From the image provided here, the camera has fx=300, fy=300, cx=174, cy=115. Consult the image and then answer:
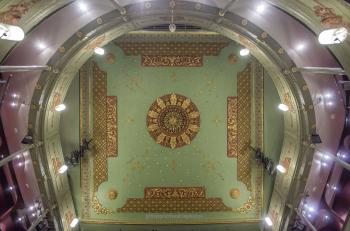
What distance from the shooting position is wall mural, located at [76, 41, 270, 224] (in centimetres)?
995

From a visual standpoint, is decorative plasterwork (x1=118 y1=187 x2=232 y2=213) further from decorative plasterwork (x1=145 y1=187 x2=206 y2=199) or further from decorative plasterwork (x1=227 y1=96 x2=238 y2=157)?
decorative plasterwork (x1=227 y1=96 x2=238 y2=157)

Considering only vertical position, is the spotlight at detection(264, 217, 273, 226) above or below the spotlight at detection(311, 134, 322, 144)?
below

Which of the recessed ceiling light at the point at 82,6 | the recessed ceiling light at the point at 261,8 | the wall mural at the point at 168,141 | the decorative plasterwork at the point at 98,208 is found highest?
the recessed ceiling light at the point at 82,6

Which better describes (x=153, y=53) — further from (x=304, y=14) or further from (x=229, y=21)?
(x=304, y=14)

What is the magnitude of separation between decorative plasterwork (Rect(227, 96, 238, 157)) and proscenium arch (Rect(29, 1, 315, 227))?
2.24 metres

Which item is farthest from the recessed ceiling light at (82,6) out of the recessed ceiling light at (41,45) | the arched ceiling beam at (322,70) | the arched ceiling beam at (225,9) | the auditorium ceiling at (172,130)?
the arched ceiling beam at (322,70)

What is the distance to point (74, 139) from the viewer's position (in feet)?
32.8

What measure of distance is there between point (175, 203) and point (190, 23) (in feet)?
20.2

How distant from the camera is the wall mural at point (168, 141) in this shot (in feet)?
32.6

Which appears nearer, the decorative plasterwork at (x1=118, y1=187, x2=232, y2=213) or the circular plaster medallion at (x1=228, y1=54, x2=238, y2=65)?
the circular plaster medallion at (x1=228, y1=54, x2=238, y2=65)

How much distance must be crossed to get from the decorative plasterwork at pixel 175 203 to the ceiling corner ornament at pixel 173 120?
1626mm

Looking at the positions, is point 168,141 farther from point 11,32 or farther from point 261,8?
point 11,32

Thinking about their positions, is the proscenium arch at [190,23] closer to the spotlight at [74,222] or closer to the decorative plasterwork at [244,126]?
the decorative plasterwork at [244,126]

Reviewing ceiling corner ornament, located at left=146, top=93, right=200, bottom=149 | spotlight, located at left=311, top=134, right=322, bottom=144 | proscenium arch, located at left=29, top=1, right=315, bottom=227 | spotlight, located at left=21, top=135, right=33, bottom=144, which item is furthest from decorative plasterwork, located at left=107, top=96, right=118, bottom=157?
spotlight, located at left=311, top=134, right=322, bottom=144
